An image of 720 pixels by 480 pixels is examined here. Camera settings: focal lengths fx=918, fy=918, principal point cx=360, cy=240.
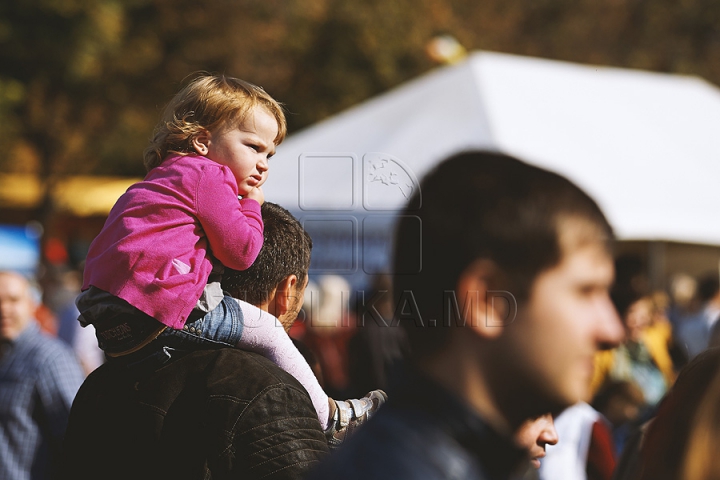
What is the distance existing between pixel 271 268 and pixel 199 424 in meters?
0.40

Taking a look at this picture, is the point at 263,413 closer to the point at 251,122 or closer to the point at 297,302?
the point at 297,302

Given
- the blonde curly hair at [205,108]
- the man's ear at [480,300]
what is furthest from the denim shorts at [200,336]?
the man's ear at [480,300]

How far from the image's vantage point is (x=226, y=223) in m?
1.96

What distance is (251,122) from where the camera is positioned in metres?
2.11

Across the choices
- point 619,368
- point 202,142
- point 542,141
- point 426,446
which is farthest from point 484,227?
point 542,141

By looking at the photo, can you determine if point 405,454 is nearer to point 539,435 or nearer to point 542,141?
point 539,435

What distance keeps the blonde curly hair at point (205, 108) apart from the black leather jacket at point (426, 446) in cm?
101

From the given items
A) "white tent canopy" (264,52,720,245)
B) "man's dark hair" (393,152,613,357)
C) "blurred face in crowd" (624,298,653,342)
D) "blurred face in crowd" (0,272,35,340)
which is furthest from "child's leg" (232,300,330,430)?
"white tent canopy" (264,52,720,245)

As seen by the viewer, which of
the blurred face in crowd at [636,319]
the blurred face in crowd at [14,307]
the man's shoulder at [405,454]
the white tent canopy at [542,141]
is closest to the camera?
the man's shoulder at [405,454]

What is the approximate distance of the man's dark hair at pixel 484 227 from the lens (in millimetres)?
1277

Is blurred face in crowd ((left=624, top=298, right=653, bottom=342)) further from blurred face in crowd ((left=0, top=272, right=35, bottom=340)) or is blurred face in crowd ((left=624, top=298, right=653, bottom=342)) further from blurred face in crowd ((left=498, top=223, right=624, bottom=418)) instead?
blurred face in crowd ((left=498, top=223, right=624, bottom=418))

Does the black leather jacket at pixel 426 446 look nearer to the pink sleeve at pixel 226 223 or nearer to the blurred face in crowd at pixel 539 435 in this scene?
the blurred face in crowd at pixel 539 435

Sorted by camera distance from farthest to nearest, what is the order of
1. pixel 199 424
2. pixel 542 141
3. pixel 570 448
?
pixel 542 141
pixel 570 448
pixel 199 424

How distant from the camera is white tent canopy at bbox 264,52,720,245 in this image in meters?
8.78
